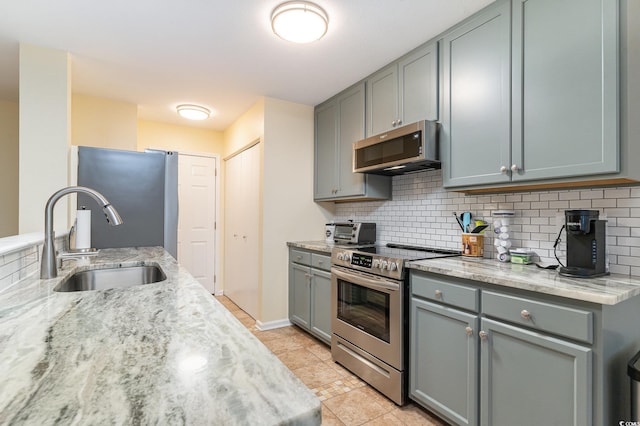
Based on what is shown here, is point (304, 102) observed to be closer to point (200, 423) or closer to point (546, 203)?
point (546, 203)

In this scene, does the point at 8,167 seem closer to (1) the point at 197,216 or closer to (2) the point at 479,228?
(1) the point at 197,216

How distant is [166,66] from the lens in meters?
2.70

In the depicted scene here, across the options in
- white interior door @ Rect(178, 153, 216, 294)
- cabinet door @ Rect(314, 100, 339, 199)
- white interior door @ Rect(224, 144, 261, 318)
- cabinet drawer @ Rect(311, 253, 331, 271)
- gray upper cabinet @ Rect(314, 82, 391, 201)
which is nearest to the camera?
cabinet drawer @ Rect(311, 253, 331, 271)

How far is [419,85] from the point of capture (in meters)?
2.31

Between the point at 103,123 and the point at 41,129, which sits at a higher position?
the point at 103,123

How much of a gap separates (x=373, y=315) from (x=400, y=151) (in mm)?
1197

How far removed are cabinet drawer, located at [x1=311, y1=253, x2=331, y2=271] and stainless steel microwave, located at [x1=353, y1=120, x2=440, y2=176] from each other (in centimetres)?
84

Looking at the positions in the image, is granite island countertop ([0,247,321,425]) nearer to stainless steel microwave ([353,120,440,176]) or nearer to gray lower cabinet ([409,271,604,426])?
gray lower cabinet ([409,271,604,426])

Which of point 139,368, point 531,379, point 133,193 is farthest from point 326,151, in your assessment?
point 139,368

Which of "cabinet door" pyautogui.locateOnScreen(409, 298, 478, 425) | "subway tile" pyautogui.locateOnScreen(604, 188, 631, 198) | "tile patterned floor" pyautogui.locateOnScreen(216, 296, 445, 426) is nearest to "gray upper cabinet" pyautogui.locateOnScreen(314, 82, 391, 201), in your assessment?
"cabinet door" pyautogui.locateOnScreen(409, 298, 478, 425)

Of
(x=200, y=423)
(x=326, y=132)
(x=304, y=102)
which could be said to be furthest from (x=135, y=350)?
(x=304, y=102)

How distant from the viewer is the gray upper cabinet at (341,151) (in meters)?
2.94

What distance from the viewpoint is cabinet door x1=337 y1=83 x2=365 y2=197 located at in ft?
9.63

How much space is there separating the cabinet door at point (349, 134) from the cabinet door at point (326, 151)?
8 centimetres
